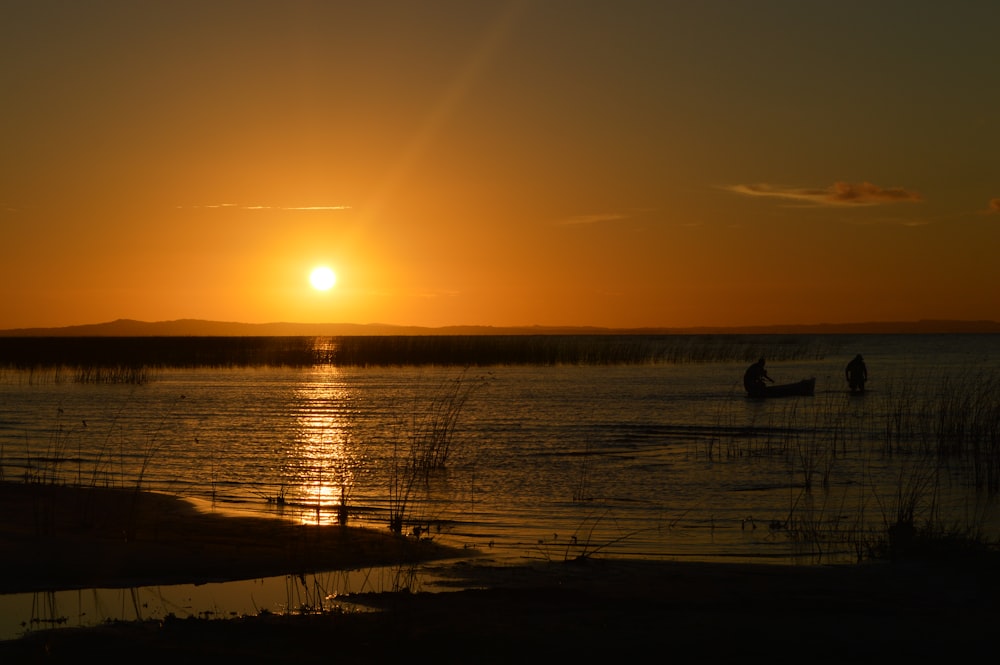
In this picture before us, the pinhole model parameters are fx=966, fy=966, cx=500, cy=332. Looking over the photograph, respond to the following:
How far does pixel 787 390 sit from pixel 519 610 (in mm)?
34819

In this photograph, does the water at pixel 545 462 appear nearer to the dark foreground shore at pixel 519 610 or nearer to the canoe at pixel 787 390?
the canoe at pixel 787 390

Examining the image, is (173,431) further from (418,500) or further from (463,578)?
(463,578)

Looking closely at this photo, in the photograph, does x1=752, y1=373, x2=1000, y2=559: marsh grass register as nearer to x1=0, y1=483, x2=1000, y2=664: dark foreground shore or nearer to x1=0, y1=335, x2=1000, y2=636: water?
x1=0, y1=335, x2=1000, y2=636: water

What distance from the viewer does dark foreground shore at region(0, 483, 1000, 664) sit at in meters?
7.28

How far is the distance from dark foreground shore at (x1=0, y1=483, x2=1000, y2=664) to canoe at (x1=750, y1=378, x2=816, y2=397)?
30.4 m

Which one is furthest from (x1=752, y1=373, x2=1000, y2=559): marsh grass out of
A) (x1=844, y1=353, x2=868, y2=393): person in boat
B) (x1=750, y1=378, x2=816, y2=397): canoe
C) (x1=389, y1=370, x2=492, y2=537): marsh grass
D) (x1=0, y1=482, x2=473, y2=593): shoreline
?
(x1=844, y1=353, x2=868, y2=393): person in boat

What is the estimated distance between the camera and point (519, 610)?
8500mm

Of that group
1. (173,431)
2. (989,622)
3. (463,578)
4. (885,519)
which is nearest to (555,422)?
(173,431)

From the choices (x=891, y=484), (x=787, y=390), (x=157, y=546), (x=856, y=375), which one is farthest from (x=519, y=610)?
(x=856, y=375)

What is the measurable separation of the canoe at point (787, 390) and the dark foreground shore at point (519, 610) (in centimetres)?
3039

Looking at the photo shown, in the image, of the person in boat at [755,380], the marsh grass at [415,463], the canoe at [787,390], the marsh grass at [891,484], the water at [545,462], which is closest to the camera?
the marsh grass at [891,484]

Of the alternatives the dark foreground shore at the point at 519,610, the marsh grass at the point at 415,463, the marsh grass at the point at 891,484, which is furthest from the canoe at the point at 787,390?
the dark foreground shore at the point at 519,610

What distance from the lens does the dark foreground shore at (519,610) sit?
7277 millimetres

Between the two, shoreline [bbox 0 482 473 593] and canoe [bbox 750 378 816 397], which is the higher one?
canoe [bbox 750 378 816 397]
